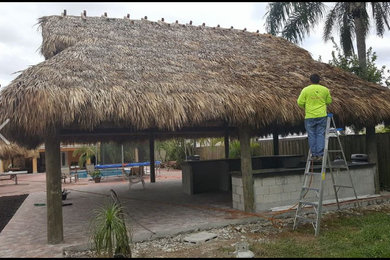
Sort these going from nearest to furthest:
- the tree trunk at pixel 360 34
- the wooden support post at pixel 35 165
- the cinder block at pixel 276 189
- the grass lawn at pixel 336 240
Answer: the grass lawn at pixel 336 240, the cinder block at pixel 276 189, the tree trunk at pixel 360 34, the wooden support post at pixel 35 165

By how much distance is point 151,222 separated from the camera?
283 inches

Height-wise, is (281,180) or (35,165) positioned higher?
(35,165)

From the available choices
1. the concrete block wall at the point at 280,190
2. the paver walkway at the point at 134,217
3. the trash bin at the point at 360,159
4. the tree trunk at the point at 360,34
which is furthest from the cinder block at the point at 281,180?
the tree trunk at the point at 360,34

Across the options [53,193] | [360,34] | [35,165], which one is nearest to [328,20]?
[360,34]

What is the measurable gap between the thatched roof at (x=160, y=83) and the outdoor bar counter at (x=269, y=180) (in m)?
1.27

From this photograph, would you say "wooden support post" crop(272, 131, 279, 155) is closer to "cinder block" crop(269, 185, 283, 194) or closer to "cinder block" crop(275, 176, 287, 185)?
"cinder block" crop(275, 176, 287, 185)

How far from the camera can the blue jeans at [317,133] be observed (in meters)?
6.21

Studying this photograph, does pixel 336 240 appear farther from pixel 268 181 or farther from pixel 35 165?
pixel 35 165

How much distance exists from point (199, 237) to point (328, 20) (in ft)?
42.2

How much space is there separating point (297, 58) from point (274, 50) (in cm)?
70

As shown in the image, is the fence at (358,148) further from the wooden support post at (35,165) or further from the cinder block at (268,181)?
the wooden support post at (35,165)

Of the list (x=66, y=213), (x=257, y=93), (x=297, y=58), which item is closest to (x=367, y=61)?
(x=297, y=58)

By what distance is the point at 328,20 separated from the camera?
15.2m

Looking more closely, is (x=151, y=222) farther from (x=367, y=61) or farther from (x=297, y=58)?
(x=367, y=61)
